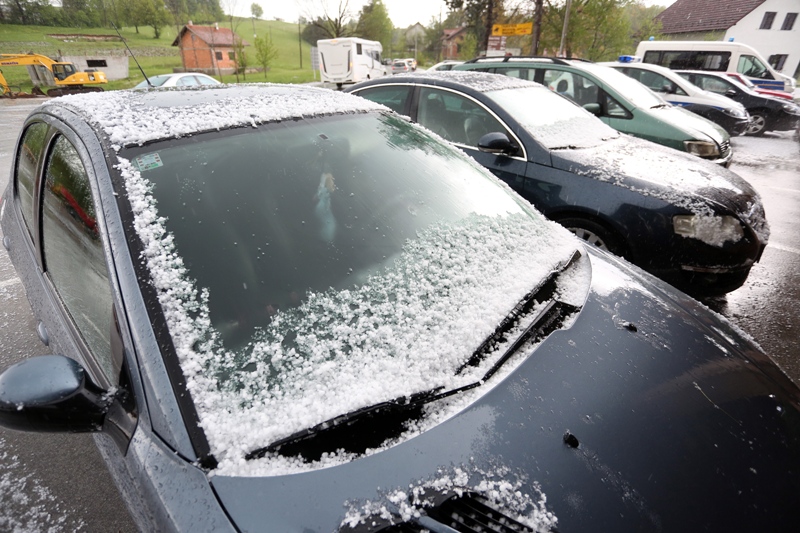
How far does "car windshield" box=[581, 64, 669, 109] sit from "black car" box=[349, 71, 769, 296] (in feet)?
6.94

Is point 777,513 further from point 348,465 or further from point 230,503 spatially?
point 230,503

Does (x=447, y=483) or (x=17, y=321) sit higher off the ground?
(x=447, y=483)

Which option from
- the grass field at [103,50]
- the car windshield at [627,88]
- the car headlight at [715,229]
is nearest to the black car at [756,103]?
the car windshield at [627,88]

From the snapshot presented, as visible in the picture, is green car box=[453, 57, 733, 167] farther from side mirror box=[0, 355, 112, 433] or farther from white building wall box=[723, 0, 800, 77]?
white building wall box=[723, 0, 800, 77]

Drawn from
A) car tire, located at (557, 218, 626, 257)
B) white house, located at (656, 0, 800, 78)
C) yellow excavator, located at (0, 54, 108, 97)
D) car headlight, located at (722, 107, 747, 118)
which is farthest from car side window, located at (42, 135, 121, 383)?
white house, located at (656, 0, 800, 78)

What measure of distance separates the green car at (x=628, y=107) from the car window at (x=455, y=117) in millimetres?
2513

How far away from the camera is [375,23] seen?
5103 cm

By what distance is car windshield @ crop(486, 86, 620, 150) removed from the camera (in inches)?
130

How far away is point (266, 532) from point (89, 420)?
1.73ft

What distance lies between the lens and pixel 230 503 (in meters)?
0.80

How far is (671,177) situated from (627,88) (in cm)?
346

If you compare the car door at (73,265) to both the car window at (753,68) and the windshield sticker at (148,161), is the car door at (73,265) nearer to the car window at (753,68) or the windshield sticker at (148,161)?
the windshield sticker at (148,161)

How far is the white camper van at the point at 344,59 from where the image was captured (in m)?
24.8

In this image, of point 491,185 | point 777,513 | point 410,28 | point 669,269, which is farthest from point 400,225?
point 410,28
